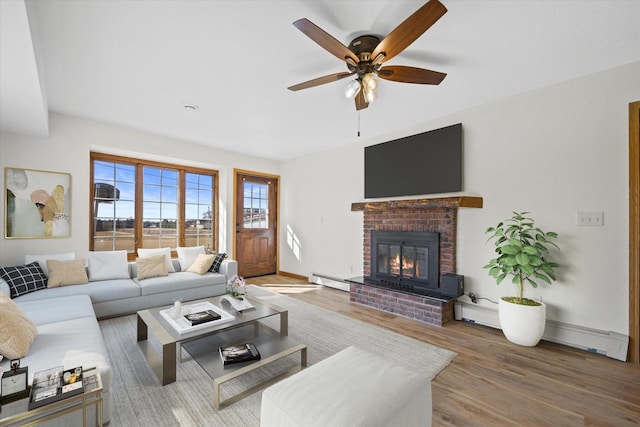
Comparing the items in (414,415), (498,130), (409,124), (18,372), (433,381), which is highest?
(409,124)

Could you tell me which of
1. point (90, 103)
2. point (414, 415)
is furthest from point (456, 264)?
point (90, 103)

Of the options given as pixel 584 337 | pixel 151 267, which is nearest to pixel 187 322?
pixel 151 267

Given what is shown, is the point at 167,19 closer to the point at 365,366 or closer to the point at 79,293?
the point at 365,366

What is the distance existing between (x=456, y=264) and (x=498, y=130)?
1.64 metres

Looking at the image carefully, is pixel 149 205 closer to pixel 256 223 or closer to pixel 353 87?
pixel 256 223

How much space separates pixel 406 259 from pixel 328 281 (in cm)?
164

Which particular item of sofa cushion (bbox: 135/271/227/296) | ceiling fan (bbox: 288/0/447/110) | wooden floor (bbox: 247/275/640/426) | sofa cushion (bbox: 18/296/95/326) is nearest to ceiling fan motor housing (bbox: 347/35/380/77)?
ceiling fan (bbox: 288/0/447/110)

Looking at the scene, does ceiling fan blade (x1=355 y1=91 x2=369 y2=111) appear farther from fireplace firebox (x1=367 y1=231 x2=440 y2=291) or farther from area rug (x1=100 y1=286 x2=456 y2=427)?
area rug (x1=100 y1=286 x2=456 y2=427)

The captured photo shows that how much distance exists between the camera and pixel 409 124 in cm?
381

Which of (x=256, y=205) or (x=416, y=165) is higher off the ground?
(x=416, y=165)

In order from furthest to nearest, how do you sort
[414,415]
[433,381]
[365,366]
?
[433,381], [365,366], [414,415]

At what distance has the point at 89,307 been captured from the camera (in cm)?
257

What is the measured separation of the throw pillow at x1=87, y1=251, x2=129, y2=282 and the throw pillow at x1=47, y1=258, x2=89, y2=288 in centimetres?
13

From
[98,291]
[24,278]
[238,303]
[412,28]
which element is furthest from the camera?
[98,291]
